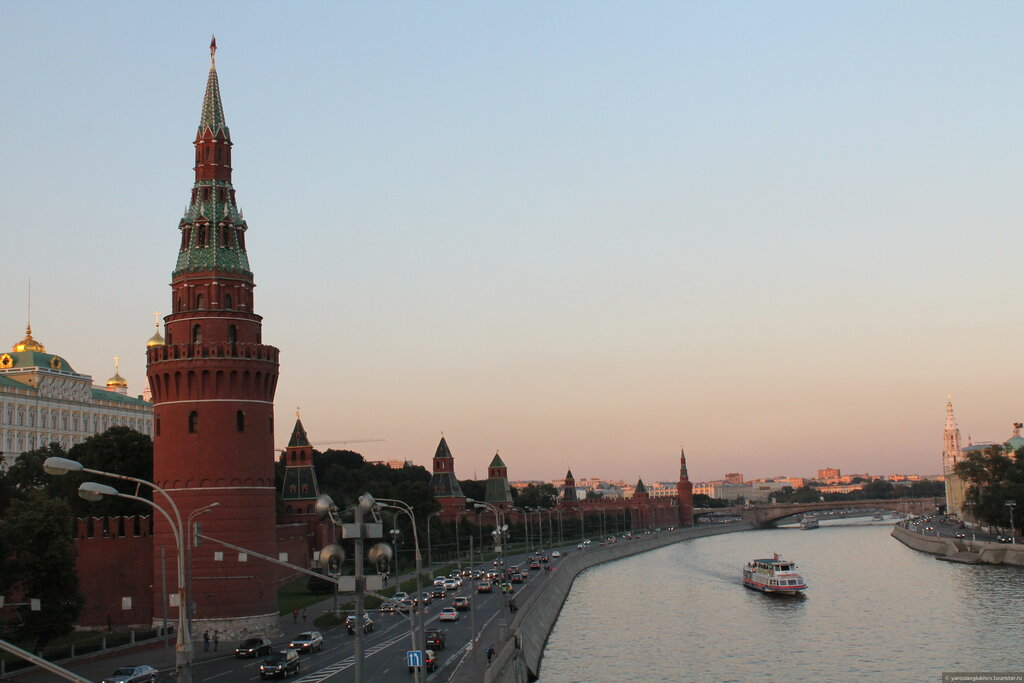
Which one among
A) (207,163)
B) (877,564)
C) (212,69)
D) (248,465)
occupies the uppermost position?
(212,69)

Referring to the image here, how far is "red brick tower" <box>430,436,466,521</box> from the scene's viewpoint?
506ft

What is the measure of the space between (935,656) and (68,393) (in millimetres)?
134422

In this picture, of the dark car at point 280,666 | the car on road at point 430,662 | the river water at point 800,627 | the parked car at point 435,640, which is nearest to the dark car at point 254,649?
the dark car at point 280,666

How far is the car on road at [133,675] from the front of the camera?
43125 mm

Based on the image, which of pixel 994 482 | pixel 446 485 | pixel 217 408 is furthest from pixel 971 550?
pixel 217 408

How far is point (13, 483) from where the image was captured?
10256 centimetres

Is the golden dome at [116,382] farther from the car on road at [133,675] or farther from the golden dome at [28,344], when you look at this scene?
the car on road at [133,675]

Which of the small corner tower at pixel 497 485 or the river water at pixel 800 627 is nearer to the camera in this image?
the river water at pixel 800 627

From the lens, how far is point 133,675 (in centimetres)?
4384

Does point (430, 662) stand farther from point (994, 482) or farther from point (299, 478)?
point (994, 482)

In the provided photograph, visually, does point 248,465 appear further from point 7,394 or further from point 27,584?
point 7,394

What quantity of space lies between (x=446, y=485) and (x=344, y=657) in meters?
106

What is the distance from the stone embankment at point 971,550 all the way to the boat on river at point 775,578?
26.0 meters

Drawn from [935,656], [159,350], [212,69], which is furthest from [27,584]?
[935,656]
